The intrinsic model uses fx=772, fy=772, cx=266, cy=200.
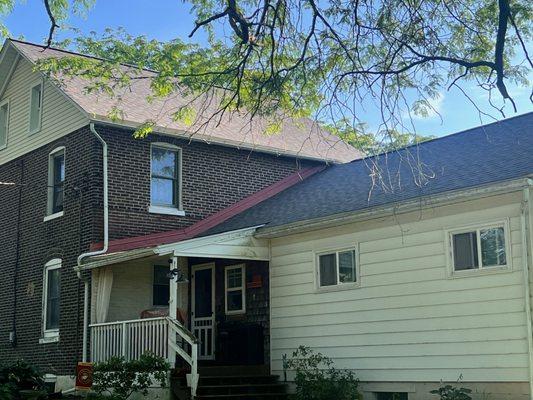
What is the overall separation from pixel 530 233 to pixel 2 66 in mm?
15349

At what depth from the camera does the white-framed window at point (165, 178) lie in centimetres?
1792

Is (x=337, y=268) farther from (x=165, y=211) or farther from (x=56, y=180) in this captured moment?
(x=56, y=180)

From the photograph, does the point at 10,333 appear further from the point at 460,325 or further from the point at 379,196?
the point at 460,325

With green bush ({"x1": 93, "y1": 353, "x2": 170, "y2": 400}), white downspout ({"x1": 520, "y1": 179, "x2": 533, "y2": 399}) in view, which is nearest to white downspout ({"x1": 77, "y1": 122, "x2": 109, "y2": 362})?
green bush ({"x1": 93, "y1": 353, "x2": 170, "y2": 400})

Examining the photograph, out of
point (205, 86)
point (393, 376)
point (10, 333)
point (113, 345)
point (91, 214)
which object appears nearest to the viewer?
point (205, 86)

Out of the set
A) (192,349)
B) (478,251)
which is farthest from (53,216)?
(478,251)

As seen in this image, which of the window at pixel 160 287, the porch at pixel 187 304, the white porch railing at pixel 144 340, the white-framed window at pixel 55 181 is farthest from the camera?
the white-framed window at pixel 55 181

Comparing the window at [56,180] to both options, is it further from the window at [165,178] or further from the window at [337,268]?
the window at [337,268]

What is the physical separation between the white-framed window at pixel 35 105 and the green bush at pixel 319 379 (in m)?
9.67

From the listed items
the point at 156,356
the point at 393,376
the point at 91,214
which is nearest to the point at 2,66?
the point at 91,214

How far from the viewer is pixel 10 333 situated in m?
19.4

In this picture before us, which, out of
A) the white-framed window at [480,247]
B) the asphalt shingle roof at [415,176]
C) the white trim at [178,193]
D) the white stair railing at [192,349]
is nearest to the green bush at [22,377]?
the white stair railing at [192,349]

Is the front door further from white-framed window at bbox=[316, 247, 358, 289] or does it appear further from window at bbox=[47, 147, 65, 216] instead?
window at bbox=[47, 147, 65, 216]

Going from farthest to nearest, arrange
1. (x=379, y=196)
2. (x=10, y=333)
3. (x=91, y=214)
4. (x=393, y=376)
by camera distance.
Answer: (x=10, y=333), (x=91, y=214), (x=379, y=196), (x=393, y=376)
